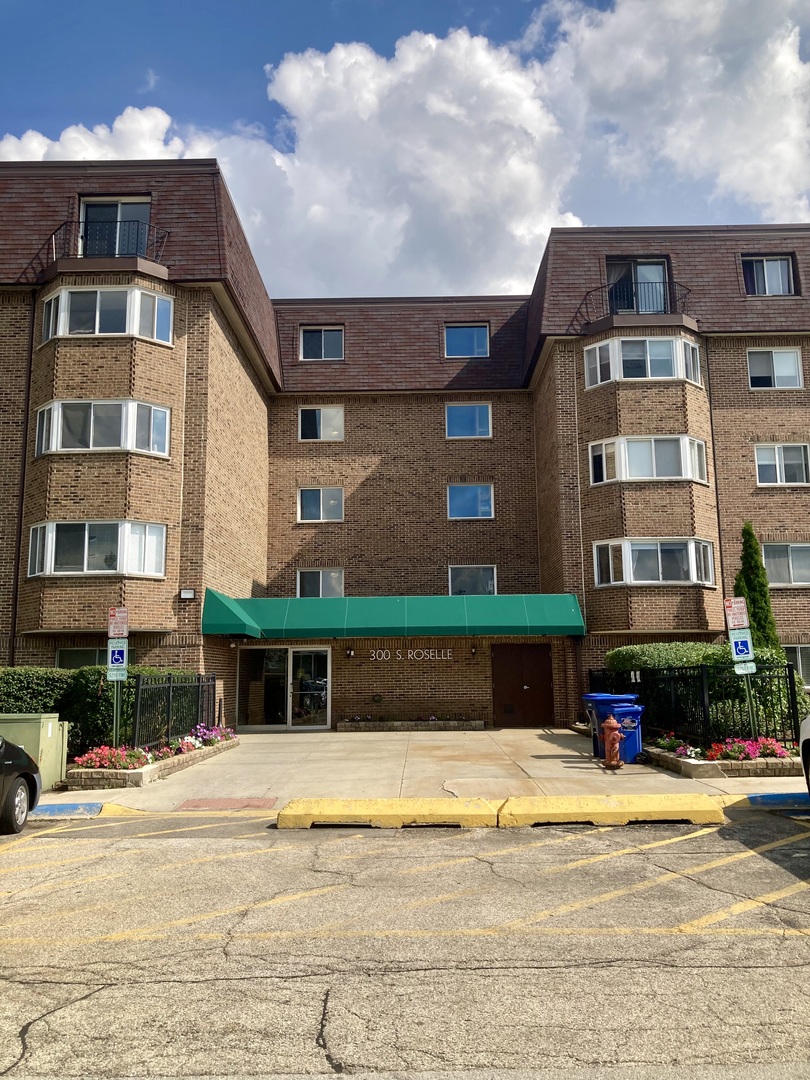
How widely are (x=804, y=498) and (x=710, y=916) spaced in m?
20.1

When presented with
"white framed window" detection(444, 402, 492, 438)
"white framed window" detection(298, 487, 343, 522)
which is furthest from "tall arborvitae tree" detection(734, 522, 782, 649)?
"white framed window" detection(298, 487, 343, 522)

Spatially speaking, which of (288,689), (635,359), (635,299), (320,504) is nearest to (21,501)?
(288,689)

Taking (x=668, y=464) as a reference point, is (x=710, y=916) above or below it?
below

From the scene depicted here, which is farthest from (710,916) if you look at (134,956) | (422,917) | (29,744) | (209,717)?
(209,717)

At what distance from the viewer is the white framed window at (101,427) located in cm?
1956

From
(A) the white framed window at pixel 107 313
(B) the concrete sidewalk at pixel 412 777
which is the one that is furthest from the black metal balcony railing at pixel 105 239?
(B) the concrete sidewalk at pixel 412 777

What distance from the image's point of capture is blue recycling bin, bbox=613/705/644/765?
47.0 ft

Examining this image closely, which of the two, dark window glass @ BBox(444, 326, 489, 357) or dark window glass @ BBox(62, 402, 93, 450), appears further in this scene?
dark window glass @ BBox(444, 326, 489, 357)

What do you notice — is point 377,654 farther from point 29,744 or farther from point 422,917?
point 422,917

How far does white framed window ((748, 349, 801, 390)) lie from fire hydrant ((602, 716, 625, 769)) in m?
14.6

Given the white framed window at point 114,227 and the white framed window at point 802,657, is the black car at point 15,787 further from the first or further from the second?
the white framed window at point 802,657

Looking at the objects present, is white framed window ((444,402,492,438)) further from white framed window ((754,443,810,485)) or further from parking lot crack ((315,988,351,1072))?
parking lot crack ((315,988,351,1072))

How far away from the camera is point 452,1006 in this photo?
4.56 m

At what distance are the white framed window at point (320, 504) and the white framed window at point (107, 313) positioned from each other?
7965 millimetres
